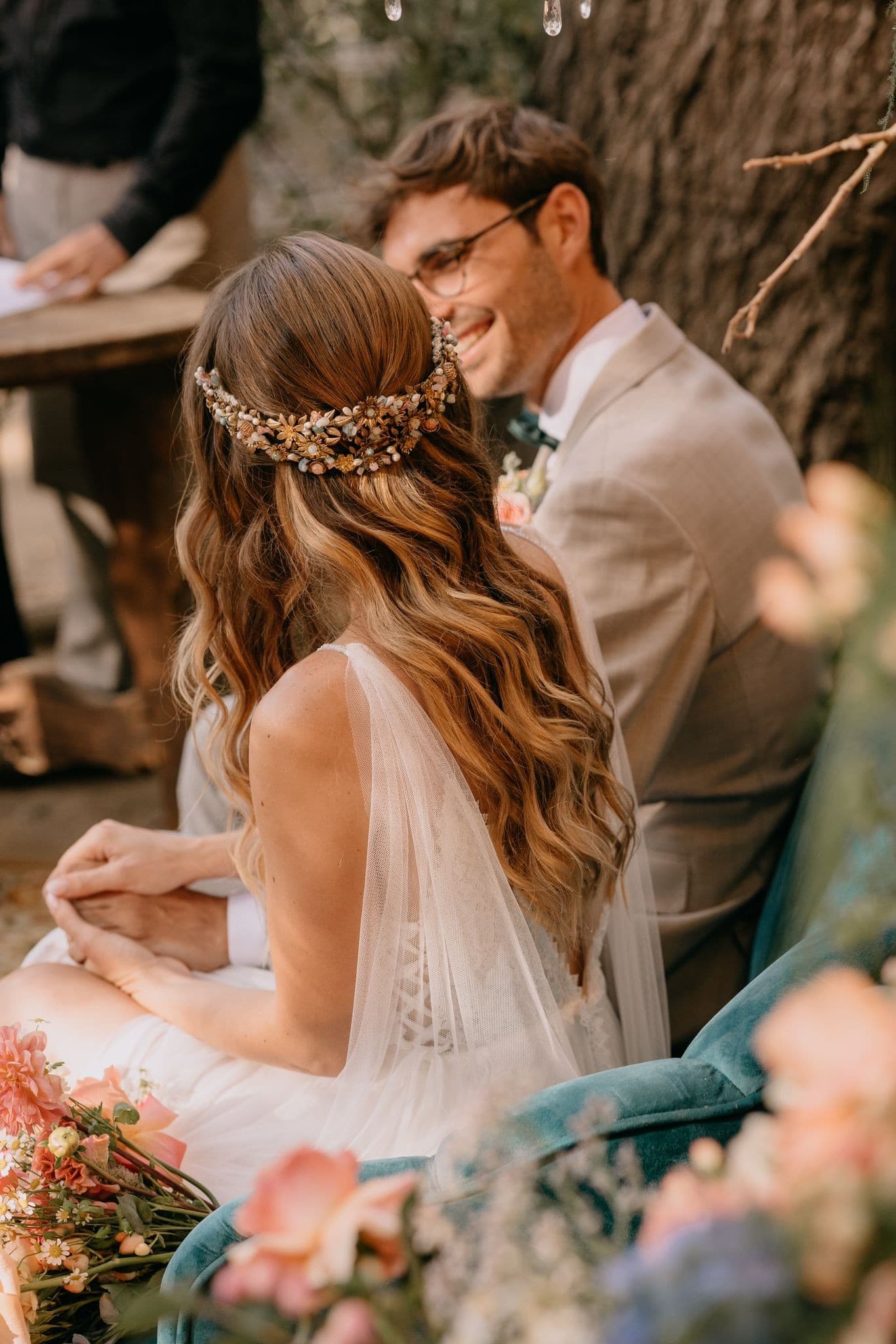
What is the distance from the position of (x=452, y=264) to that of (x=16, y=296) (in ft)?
4.27

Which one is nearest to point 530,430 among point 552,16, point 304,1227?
point 552,16

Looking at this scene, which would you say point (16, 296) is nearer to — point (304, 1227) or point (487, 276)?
point (487, 276)

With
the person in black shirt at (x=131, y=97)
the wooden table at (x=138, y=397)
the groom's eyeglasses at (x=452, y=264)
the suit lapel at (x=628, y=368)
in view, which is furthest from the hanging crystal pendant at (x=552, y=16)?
the person in black shirt at (x=131, y=97)

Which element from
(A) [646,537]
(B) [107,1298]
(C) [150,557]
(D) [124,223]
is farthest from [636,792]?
(D) [124,223]

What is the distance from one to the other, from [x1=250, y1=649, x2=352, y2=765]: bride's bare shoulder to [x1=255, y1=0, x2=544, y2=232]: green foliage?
128 inches

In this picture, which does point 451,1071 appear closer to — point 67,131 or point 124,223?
point 124,223

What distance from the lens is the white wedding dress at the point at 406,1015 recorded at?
4.49ft

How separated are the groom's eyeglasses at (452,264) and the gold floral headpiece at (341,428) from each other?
2.97ft

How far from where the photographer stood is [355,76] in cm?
473

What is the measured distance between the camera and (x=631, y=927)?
A: 179 centimetres

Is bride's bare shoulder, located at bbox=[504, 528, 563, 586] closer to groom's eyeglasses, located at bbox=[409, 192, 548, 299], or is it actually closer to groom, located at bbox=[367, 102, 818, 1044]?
groom, located at bbox=[367, 102, 818, 1044]

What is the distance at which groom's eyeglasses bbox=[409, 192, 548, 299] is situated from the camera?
7.43 feet

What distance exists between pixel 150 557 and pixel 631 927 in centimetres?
179

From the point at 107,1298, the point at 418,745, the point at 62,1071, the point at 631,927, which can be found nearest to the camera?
the point at 107,1298
